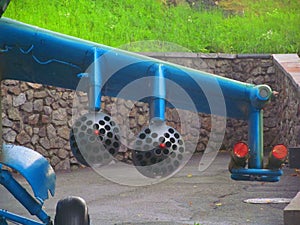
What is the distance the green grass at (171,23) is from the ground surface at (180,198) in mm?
3658

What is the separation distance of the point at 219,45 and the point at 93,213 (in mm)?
9537

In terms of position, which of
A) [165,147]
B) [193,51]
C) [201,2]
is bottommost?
[165,147]

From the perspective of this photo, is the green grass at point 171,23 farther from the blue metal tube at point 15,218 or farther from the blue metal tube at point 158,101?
the blue metal tube at point 158,101

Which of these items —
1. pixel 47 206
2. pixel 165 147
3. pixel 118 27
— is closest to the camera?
pixel 165 147

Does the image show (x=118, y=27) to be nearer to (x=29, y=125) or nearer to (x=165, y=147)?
(x=29, y=125)

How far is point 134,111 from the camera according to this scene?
59.2 ft

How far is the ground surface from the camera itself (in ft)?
33.7

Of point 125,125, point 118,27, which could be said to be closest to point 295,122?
point 125,125

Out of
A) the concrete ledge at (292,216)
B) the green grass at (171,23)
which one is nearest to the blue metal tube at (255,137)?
the concrete ledge at (292,216)

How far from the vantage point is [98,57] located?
5590 mm

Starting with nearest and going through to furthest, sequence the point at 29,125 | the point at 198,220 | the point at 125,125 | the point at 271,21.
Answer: the point at 198,220
the point at 29,125
the point at 125,125
the point at 271,21

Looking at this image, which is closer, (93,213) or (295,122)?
(93,213)

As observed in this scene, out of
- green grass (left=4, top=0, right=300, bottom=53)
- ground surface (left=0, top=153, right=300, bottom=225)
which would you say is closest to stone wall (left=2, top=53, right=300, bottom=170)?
green grass (left=4, top=0, right=300, bottom=53)

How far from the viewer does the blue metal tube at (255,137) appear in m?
6.18
